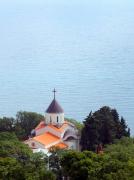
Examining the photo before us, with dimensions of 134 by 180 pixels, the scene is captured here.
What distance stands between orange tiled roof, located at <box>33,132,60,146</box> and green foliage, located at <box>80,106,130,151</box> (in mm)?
1303

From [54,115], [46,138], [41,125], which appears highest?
[54,115]

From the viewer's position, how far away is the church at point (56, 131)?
2775 centimetres

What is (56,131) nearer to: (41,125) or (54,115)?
(54,115)

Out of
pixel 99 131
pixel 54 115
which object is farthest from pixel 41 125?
pixel 99 131

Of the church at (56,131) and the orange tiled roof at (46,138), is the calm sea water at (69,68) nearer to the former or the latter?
the church at (56,131)

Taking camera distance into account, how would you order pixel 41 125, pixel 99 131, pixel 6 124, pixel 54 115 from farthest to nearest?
pixel 6 124, pixel 41 125, pixel 54 115, pixel 99 131

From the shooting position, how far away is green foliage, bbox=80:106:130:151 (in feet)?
90.1

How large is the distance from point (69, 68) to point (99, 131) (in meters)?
27.1

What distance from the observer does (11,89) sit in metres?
47.0

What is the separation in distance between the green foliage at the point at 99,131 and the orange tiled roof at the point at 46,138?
130cm

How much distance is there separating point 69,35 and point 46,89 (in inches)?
1362

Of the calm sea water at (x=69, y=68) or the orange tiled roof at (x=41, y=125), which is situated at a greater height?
the calm sea water at (x=69, y=68)

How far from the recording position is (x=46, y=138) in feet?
91.0

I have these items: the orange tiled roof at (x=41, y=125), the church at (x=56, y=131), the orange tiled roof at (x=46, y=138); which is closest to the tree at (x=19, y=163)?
the orange tiled roof at (x=46, y=138)
